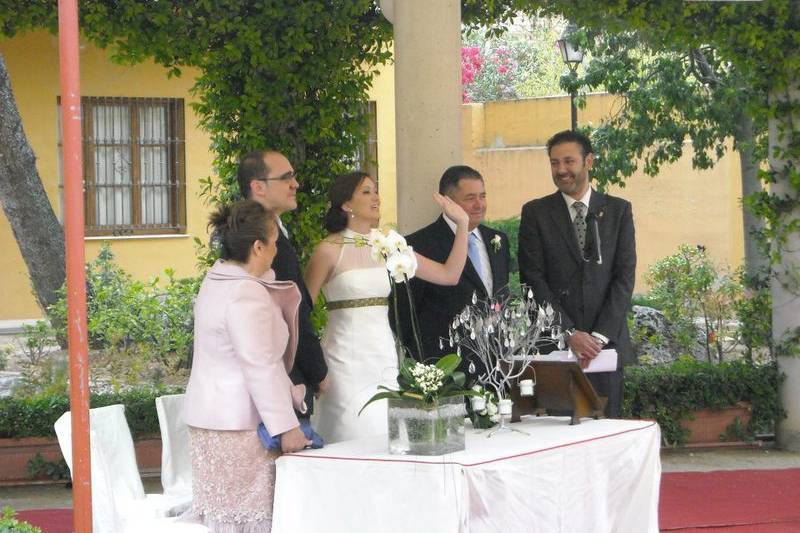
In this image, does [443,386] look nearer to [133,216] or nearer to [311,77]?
[311,77]

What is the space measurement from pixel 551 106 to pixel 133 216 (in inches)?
303

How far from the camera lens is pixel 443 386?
14.9 ft

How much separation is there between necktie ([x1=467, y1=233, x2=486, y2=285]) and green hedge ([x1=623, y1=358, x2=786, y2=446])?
11.5 feet

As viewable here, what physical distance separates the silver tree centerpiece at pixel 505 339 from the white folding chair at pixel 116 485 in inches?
50.5

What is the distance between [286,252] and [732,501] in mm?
3730

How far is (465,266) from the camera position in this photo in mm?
5707

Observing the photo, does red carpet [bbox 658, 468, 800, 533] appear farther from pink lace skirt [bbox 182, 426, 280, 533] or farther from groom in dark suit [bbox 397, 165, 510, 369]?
pink lace skirt [bbox 182, 426, 280, 533]

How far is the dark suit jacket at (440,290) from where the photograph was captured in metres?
5.71

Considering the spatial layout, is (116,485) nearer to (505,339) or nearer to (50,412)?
(505,339)

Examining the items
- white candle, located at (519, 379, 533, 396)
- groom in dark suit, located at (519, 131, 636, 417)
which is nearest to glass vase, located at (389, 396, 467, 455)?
white candle, located at (519, 379, 533, 396)

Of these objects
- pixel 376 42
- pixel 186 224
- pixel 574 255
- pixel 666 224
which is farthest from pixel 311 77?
pixel 666 224

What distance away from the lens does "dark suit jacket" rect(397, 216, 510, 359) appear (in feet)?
18.7

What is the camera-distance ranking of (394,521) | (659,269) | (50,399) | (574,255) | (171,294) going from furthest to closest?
(659,269) < (171,294) < (50,399) < (574,255) < (394,521)

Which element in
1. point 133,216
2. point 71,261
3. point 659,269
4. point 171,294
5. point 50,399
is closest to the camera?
point 71,261
